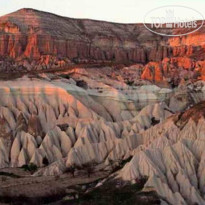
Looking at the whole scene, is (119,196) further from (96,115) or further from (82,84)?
(82,84)

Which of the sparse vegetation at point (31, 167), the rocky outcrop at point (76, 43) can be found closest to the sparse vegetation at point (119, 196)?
the sparse vegetation at point (31, 167)

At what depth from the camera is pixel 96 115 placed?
72000 millimetres

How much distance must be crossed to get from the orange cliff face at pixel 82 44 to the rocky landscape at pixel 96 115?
265 millimetres

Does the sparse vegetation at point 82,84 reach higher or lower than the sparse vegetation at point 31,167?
higher

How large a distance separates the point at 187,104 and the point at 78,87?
16.2 meters

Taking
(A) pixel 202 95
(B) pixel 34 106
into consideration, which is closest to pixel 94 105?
(B) pixel 34 106

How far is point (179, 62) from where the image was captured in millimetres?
110250

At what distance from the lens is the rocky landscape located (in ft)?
124

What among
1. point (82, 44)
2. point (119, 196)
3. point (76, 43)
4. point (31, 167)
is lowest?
point (31, 167)

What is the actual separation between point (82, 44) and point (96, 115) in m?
60.8

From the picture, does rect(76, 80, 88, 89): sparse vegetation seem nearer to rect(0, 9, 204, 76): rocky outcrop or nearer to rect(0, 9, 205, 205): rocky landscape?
rect(0, 9, 205, 205): rocky landscape

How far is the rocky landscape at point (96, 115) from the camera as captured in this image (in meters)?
37.9

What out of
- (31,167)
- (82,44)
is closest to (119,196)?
(31,167)

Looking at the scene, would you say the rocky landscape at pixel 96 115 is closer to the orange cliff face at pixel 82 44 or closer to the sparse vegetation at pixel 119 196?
the sparse vegetation at pixel 119 196
